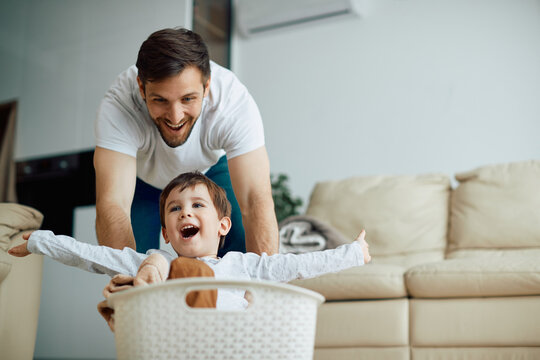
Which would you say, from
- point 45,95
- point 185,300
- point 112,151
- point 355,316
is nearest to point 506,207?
point 355,316

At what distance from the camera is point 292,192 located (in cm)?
318

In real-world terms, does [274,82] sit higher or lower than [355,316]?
higher

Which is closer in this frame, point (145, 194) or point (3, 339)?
point (3, 339)

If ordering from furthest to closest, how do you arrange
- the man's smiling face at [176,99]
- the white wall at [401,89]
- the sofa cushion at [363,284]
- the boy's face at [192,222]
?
1. the white wall at [401,89]
2. the sofa cushion at [363,284]
3. the man's smiling face at [176,99]
4. the boy's face at [192,222]

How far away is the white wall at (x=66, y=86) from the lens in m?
2.15

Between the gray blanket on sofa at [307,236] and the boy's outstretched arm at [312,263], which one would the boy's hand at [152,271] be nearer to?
the boy's outstretched arm at [312,263]

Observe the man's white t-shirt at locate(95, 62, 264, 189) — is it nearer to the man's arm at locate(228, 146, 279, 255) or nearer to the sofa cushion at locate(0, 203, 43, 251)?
the man's arm at locate(228, 146, 279, 255)

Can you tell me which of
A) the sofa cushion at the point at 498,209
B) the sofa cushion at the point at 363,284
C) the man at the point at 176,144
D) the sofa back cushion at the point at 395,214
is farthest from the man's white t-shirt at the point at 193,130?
the sofa cushion at the point at 498,209

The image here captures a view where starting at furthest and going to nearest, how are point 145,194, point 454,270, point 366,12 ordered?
point 366,12 → point 454,270 → point 145,194

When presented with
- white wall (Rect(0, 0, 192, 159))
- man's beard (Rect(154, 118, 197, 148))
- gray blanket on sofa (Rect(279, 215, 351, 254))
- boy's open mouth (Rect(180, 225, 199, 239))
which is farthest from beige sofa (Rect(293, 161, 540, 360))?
white wall (Rect(0, 0, 192, 159))

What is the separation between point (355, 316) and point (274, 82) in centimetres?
177

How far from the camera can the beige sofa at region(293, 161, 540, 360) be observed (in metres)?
1.80

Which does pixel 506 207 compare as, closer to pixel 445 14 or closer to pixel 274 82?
pixel 445 14

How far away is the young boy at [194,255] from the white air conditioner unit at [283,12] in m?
2.22
